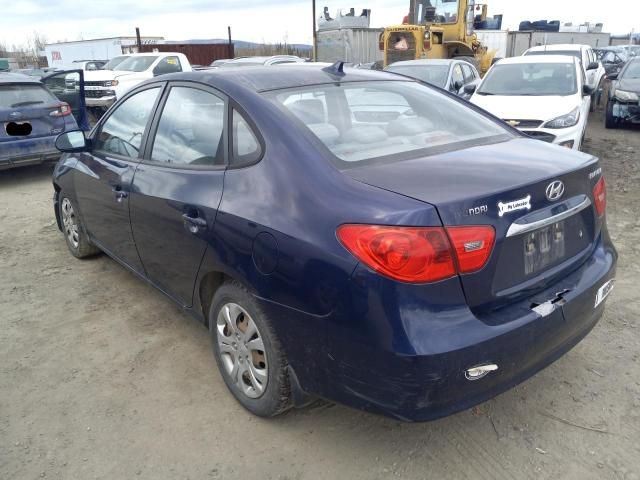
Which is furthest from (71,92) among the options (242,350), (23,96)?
(242,350)

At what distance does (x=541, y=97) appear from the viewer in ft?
25.3

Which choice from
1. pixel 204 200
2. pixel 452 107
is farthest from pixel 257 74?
pixel 452 107

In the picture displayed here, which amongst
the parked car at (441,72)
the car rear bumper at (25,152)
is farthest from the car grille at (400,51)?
the car rear bumper at (25,152)

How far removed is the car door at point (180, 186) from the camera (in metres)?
2.67

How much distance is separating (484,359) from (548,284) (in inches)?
20.5

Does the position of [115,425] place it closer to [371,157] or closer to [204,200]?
[204,200]

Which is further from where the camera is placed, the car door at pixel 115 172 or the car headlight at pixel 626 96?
the car headlight at pixel 626 96

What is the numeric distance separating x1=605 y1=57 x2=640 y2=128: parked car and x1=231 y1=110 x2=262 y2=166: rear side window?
36.5 ft

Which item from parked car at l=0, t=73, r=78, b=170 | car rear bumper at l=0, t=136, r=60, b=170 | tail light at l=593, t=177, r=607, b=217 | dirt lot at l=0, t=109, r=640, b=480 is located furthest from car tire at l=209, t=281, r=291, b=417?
parked car at l=0, t=73, r=78, b=170

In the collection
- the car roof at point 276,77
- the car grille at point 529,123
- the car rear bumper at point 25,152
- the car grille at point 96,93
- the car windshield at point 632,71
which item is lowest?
the car rear bumper at point 25,152

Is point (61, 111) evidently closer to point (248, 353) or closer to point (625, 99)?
point (248, 353)

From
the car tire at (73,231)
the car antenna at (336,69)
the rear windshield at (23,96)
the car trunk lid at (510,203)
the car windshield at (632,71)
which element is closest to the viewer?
the car trunk lid at (510,203)

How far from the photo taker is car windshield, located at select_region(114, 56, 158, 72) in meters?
14.2

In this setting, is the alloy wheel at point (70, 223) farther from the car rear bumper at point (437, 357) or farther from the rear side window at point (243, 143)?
the car rear bumper at point (437, 357)
